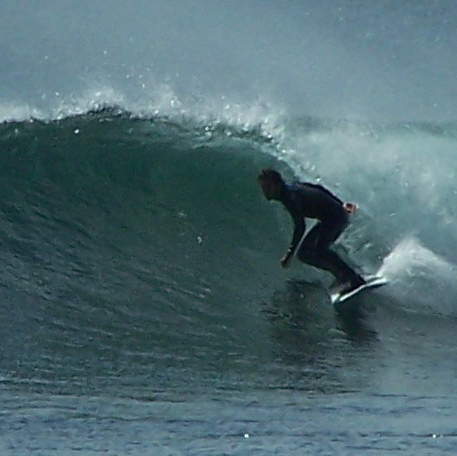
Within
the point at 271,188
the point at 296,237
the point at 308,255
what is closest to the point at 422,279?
the point at 308,255

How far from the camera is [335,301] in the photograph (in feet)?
37.9

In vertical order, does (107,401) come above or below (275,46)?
below

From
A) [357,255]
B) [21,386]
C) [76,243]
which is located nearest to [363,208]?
[357,255]

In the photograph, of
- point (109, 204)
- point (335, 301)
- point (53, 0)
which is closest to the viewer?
point (335, 301)

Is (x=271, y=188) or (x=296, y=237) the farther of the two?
(x=296, y=237)

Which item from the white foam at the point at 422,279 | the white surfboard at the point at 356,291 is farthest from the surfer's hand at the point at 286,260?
the white foam at the point at 422,279

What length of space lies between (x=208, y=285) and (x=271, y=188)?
1.16 metres

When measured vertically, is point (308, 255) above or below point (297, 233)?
below

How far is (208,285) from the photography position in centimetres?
1175

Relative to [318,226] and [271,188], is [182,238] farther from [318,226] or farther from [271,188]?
[271,188]

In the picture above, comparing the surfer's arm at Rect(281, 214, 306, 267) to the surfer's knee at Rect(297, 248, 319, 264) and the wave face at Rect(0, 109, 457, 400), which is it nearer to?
the surfer's knee at Rect(297, 248, 319, 264)

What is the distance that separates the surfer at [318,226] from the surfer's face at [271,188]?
30 mm

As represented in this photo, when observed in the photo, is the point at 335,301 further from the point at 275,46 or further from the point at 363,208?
the point at 275,46

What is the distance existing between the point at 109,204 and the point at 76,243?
1056 millimetres
